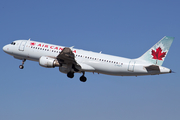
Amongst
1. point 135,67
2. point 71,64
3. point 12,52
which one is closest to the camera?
point 135,67

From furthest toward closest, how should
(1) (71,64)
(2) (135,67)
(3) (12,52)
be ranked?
(3) (12,52) → (1) (71,64) → (2) (135,67)

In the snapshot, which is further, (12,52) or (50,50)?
(12,52)

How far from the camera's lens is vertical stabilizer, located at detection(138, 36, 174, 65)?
150 ft

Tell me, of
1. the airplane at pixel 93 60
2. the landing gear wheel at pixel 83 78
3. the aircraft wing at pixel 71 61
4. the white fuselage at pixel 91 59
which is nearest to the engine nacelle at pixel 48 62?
the airplane at pixel 93 60

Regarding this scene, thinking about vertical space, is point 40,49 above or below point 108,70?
above

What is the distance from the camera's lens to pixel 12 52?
5253 centimetres

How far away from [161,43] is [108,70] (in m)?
9.24

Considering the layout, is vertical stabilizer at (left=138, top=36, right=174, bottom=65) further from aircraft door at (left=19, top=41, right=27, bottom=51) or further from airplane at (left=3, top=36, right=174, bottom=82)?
aircraft door at (left=19, top=41, right=27, bottom=51)

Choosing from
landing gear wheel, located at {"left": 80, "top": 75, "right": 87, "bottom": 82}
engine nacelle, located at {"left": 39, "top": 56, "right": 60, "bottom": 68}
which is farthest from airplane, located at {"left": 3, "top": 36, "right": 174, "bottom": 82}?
landing gear wheel, located at {"left": 80, "top": 75, "right": 87, "bottom": 82}

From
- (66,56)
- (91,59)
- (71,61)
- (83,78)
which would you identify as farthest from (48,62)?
(83,78)

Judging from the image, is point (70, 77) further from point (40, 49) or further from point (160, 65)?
point (160, 65)

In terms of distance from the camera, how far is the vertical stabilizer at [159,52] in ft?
150

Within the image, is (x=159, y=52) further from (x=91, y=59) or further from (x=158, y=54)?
(x=91, y=59)

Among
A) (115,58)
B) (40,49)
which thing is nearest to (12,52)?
(40,49)
